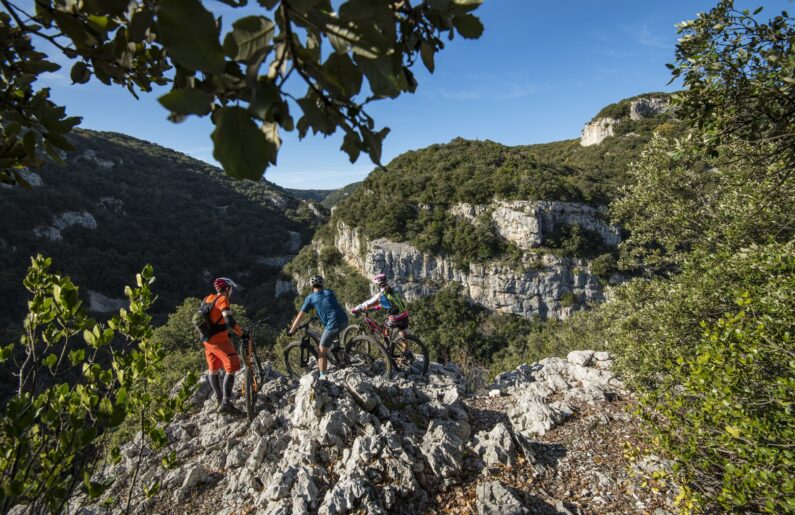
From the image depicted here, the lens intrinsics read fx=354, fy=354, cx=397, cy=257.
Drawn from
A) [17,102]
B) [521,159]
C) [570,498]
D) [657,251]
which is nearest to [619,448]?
[570,498]

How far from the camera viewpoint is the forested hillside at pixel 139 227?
150ft

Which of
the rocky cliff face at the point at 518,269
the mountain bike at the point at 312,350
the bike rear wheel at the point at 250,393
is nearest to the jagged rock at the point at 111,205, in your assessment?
the rocky cliff face at the point at 518,269

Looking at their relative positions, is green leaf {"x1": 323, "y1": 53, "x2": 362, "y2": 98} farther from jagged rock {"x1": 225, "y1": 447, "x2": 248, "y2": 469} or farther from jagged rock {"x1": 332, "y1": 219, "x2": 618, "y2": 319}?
jagged rock {"x1": 332, "y1": 219, "x2": 618, "y2": 319}

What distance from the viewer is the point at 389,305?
6203 millimetres

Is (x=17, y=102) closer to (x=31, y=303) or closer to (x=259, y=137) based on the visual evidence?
(x=31, y=303)

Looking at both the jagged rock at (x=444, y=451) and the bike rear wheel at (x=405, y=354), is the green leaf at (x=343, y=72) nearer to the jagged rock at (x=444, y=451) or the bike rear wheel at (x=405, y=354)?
the jagged rock at (x=444, y=451)

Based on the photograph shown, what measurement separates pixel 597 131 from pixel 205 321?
84816mm

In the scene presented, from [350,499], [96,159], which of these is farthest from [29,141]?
[96,159]

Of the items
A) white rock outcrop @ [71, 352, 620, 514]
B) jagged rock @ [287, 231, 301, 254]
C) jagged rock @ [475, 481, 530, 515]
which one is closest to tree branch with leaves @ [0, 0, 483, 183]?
white rock outcrop @ [71, 352, 620, 514]

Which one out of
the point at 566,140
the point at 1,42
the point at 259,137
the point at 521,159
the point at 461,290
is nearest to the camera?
the point at 259,137

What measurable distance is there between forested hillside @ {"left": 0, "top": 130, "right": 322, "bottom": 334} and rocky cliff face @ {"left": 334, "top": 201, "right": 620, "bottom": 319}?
2510cm

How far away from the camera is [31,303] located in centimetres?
169

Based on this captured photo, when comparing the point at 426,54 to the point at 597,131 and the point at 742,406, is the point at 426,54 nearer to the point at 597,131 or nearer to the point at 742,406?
the point at 742,406

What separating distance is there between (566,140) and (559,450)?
305 feet
